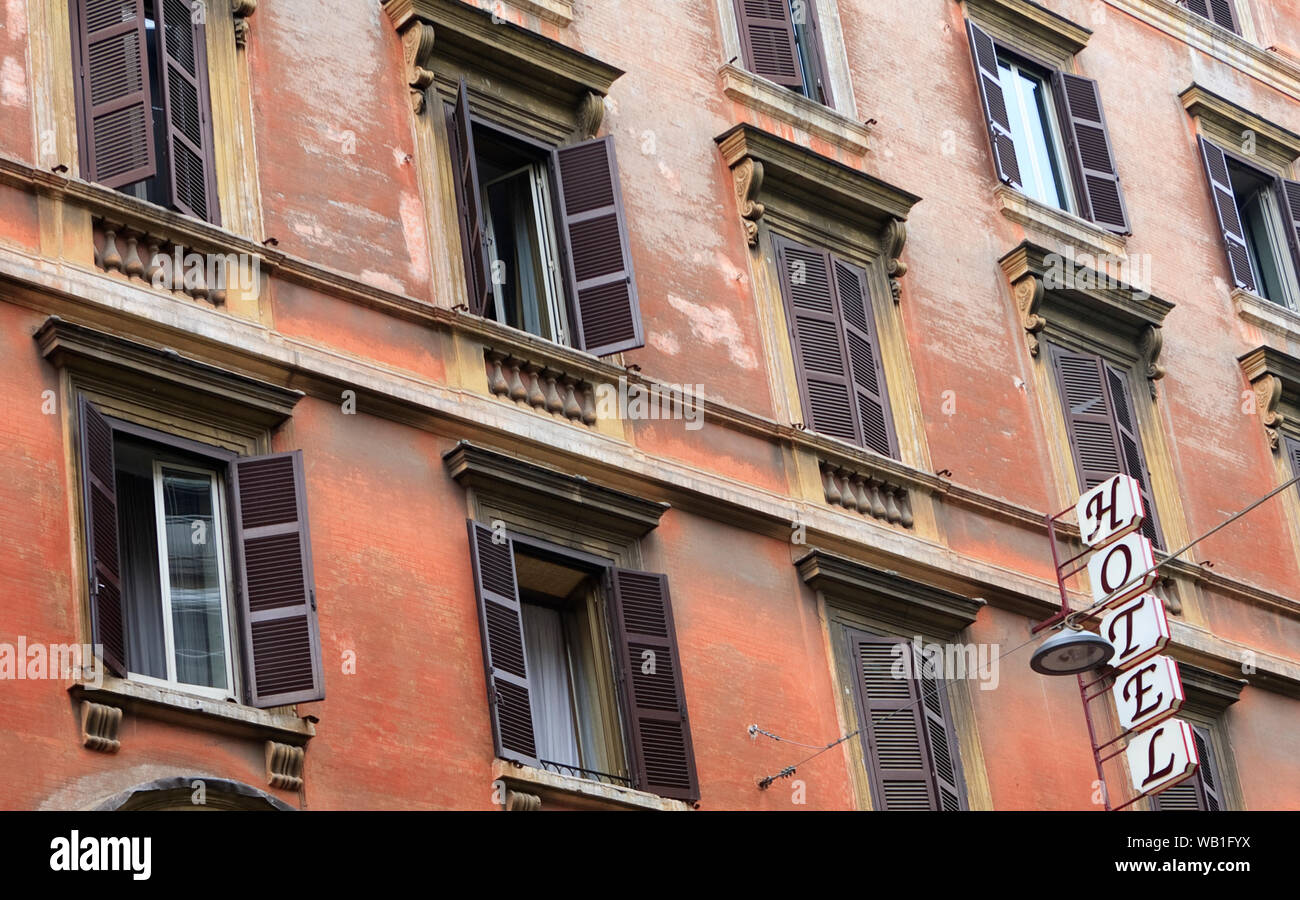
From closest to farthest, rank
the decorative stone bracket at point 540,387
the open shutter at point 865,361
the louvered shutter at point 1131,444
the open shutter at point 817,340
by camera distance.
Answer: the decorative stone bracket at point 540,387 < the open shutter at point 817,340 < the open shutter at point 865,361 < the louvered shutter at point 1131,444

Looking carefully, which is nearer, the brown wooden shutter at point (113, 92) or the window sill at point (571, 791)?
the window sill at point (571, 791)

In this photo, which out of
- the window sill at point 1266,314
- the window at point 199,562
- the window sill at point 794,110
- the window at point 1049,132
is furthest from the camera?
the window sill at point 1266,314

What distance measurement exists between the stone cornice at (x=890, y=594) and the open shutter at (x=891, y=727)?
0.26 meters

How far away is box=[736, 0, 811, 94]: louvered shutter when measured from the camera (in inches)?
880

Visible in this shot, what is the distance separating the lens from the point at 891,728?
63.3 feet

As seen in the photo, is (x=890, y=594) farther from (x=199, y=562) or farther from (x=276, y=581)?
(x=199, y=562)

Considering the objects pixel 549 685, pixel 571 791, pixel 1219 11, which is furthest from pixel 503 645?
pixel 1219 11

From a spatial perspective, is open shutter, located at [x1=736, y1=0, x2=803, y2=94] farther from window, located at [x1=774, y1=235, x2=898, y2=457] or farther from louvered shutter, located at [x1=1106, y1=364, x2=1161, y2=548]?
louvered shutter, located at [x1=1106, y1=364, x2=1161, y2=548]

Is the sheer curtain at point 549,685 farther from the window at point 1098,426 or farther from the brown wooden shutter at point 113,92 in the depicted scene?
the window at point 1098,426

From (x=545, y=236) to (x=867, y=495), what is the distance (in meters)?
3.45

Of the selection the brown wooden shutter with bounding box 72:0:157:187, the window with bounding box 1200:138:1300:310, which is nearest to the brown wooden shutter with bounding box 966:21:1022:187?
the window with bounding box 1200:138:1300:310

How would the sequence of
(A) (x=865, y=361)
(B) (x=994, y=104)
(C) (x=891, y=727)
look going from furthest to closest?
(B) (x=994, y=104)
(A) (x=865, y=361)
(C) (x=891, y=727)

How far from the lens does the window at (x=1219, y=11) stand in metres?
28.0
